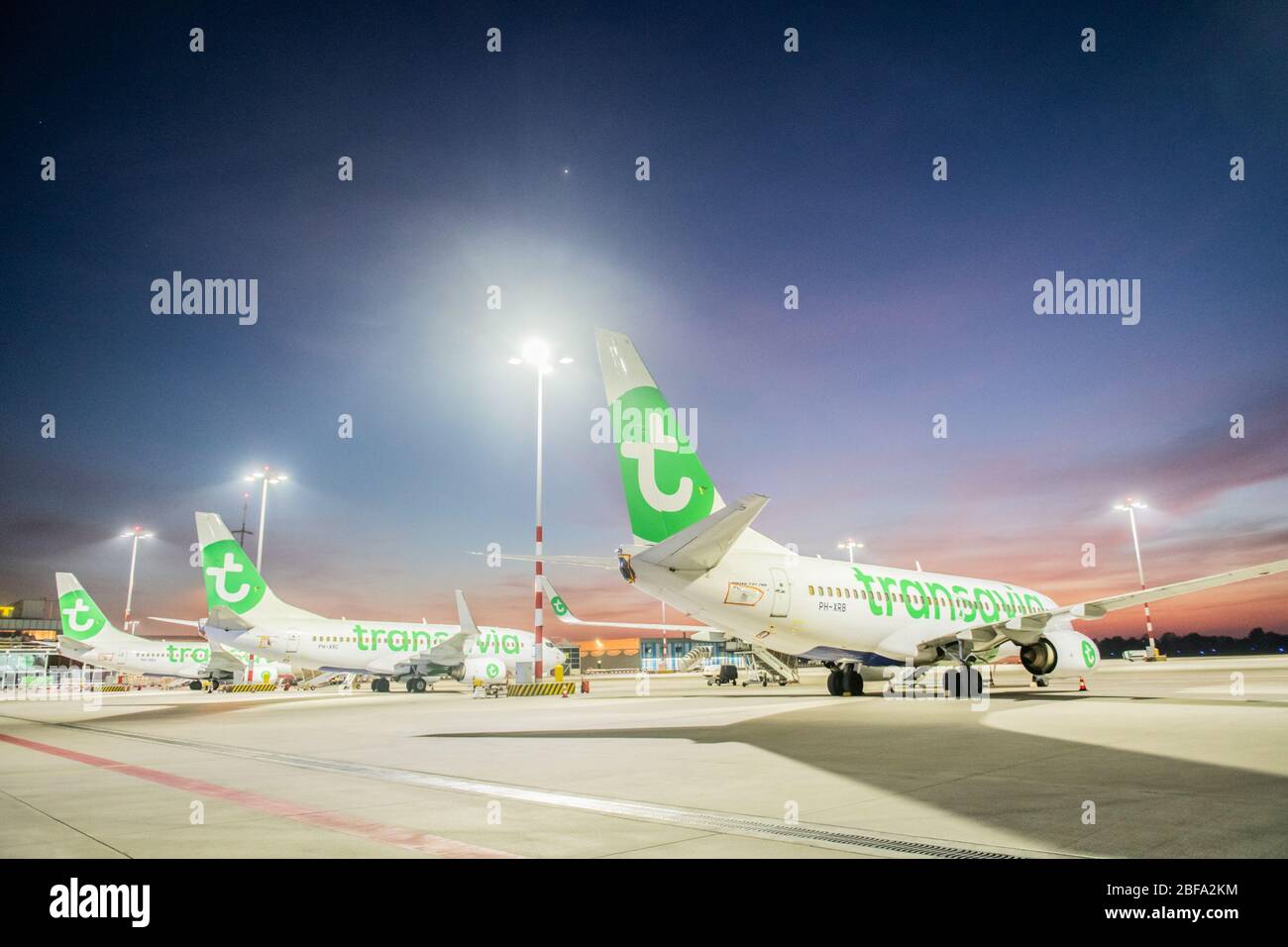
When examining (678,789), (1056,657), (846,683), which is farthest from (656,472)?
(1056,657)

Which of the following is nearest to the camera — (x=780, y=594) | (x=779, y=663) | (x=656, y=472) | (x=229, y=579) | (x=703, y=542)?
(x=703, y=542)

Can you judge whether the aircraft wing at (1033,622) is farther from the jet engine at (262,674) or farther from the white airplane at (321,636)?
the jet engine at (262,674)

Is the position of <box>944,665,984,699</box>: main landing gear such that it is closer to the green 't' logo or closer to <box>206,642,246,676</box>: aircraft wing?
<box>206,642,246,676</box>: aircraft wing

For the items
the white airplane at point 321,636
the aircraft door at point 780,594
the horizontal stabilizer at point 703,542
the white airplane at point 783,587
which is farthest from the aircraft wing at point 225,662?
the horizontal stabilizer at point 703,542

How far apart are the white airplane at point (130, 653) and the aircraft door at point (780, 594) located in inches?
1568

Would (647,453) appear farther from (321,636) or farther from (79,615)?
(79,615)

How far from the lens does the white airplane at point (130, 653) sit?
158 ft

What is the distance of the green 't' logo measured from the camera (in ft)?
157

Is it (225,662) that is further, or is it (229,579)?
(225,662)

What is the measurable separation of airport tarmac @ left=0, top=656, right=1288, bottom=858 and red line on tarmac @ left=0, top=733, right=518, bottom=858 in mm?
34

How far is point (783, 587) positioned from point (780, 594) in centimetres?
21

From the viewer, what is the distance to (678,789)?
22.9 feet
